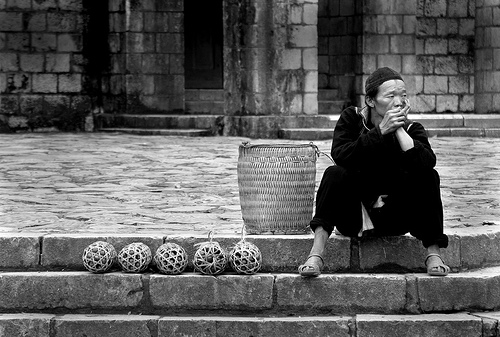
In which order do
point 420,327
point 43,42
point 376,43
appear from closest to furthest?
1. point 420,327
2. point 376,43
3. point 43,42

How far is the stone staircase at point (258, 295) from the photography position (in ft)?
17.7

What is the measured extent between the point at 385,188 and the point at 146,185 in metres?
3.52

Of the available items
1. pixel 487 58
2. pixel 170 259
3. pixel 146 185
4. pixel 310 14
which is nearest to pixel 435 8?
pixel 487 58

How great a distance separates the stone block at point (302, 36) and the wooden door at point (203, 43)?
3106 millimetres

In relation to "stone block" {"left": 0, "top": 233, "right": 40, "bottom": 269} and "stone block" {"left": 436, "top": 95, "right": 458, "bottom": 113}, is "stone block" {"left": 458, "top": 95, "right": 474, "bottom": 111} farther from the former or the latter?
"stone block" {"left": 0, "top": 233, "right": 40, "bottom": 269}

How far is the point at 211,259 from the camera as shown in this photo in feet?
18.2

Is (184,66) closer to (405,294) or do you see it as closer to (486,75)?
(486,75)

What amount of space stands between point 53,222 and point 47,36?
10.6m

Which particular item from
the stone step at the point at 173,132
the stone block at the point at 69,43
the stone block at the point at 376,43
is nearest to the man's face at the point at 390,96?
the stone step at the point at 173,132

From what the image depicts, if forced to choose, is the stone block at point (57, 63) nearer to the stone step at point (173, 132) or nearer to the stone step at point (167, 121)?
the stone step at point (167, 121)

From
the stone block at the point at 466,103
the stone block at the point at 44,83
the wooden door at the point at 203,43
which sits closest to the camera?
the stone block at the point at 44,83

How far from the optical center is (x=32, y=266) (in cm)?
578

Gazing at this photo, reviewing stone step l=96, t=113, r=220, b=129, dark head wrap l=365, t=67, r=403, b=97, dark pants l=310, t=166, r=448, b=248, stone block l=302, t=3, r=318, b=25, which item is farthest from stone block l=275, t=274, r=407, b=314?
stone step l=96, t=113, r=220, b=129

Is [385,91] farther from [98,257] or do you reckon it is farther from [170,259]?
[98,257]
